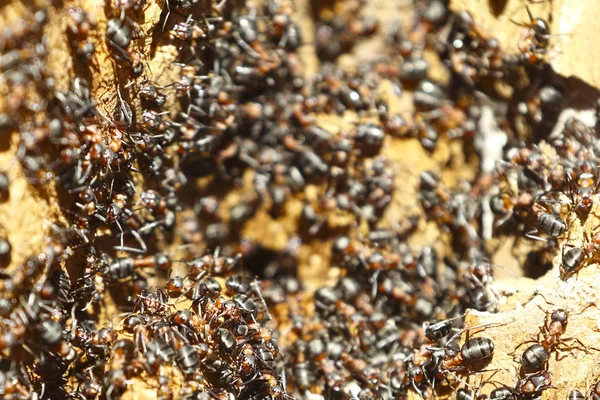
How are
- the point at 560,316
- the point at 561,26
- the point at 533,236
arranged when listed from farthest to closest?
1. the point at 561,26
2. the point at 533,236
3. the point at 560,316

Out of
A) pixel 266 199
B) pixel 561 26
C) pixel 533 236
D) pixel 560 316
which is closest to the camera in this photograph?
pixel 560 316

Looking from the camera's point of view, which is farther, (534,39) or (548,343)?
(534,39)

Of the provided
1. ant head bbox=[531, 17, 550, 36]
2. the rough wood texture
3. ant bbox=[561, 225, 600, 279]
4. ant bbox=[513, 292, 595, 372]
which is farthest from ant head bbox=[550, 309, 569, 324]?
ant head bbox=[531, 17, 550, 36]

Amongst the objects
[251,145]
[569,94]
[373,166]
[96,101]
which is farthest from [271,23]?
[569,94]

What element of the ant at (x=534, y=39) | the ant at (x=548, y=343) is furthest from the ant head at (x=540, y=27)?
the ant at (x=548, y=343)

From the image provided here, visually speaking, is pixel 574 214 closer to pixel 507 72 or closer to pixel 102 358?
pixel 507 72

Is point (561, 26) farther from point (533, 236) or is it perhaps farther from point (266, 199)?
point (266, 199)

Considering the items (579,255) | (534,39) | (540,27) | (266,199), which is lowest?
(266,199)

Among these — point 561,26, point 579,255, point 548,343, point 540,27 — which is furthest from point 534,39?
point 548,343
